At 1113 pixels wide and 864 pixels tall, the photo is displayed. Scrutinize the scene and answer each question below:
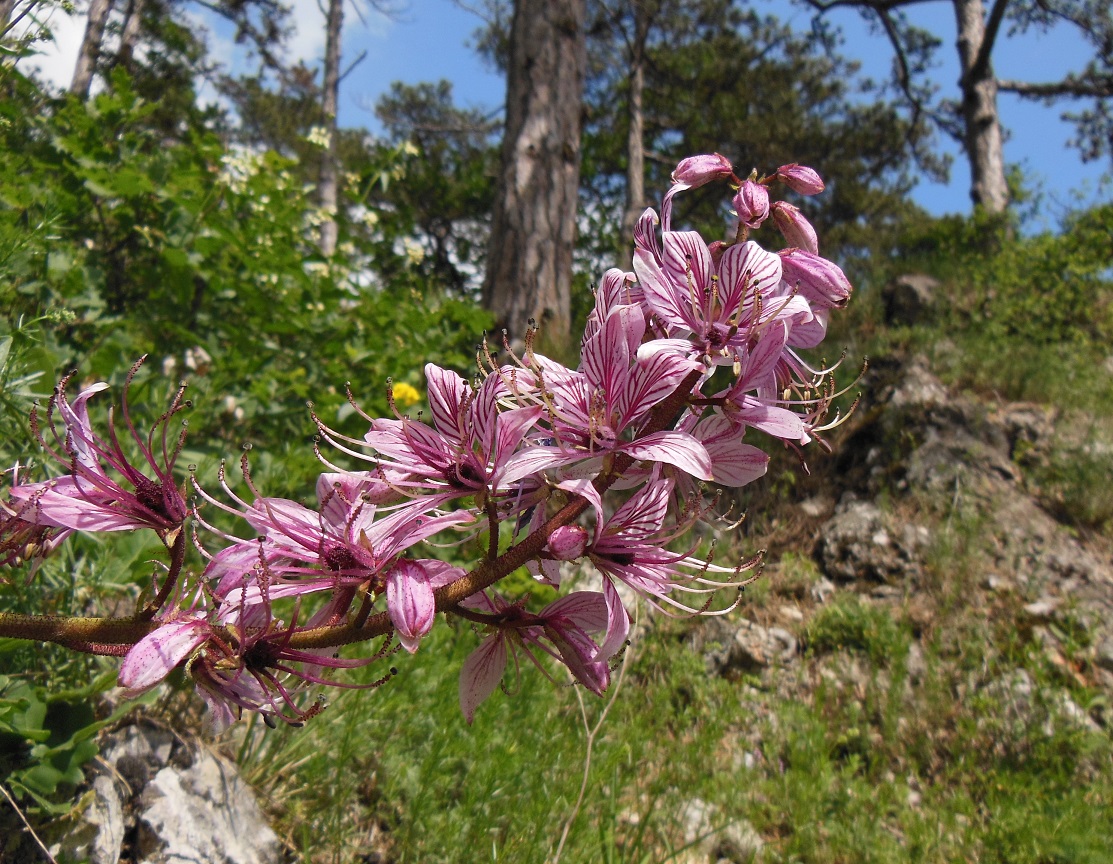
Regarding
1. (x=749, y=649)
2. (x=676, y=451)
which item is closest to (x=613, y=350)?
(x=676, y=451)

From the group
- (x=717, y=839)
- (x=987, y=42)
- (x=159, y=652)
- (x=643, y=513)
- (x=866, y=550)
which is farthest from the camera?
(x=987, y=42)

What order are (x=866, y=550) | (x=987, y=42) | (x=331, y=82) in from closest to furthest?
(x=866, y=550) → (x=987, y=42) → (x=331, y=82)

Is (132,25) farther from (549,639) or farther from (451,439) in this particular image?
(549,639)

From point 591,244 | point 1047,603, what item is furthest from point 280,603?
point 591,244

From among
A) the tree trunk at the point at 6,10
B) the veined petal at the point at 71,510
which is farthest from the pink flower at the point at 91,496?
the tree trunk at the point at 6,10

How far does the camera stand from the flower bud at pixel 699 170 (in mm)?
1272

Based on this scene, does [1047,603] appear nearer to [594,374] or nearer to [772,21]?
[594,374]

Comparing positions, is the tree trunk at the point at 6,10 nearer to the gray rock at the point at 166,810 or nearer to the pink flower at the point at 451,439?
the pink flower at the point at 451,439

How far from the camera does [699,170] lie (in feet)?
4.20

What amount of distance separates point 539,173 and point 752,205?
4885 millimetres

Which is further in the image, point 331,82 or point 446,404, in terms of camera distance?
point 331,82

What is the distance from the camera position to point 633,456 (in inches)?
39.3

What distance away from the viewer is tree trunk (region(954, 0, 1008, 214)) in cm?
1121

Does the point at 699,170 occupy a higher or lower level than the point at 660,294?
higher
